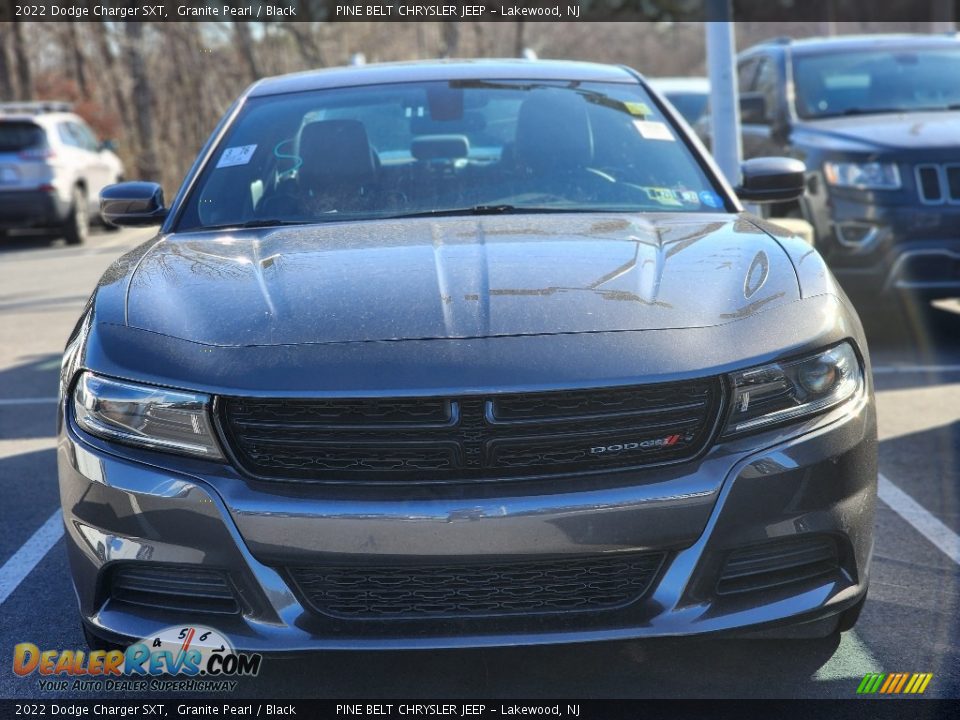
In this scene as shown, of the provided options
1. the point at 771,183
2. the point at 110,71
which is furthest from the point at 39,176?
the point at 110,71

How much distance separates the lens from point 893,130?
771 cm

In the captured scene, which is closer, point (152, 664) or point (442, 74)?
point (152, 664)

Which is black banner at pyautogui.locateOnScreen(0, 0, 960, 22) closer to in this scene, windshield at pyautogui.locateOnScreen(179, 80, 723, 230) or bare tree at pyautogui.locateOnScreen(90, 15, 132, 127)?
bare tree at pyautogui.locateOnScreen(90, 15, 132, 127)

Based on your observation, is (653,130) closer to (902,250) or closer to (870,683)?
(870,683)

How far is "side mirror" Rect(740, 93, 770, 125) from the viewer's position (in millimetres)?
8852

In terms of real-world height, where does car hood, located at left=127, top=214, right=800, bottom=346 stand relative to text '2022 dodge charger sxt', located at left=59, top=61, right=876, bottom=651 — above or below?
above

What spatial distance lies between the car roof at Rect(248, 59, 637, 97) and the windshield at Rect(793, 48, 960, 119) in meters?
4.13

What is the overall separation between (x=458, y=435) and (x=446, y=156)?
1.83 metres

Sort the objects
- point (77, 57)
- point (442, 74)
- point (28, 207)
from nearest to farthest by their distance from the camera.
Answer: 1. point (442, 74)
2. point (28, 207)
3. point (77, 57)

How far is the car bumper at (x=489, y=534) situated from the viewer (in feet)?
8.39

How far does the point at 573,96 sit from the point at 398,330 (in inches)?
76.3

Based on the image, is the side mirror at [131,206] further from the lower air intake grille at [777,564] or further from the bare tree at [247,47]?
the bare tree at [247,47]
